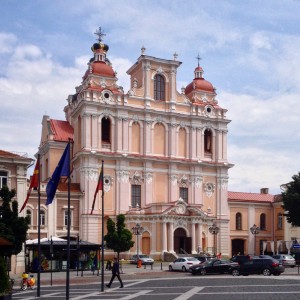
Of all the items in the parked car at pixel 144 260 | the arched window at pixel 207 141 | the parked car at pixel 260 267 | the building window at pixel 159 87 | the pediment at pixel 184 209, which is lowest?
the parked car at pixel 144 260

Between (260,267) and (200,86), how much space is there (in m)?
44.0

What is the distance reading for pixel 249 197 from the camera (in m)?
90.1

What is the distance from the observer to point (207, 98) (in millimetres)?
85938

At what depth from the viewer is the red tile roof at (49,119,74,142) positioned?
268 ft

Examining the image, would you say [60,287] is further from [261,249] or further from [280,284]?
[261,249]

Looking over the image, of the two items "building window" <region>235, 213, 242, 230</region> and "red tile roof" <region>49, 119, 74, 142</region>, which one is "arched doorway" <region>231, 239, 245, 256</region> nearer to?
"building window" <region>235, 213, 242, 230</region>

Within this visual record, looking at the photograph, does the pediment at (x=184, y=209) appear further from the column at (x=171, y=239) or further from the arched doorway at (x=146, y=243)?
the arched doorway at (x=146, y=243)

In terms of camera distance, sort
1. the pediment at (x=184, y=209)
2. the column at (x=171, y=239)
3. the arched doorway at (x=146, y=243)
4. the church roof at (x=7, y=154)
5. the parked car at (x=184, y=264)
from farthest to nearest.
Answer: the arched doorway at (x=146, y=243) → the pediment at (x=184, y=209) → the column at (x=171, y=239) → the parked car at (x=184, y=264) → the church roof at (x=7, y=154)

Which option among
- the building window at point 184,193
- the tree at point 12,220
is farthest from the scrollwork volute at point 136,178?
the tree at point 12,220

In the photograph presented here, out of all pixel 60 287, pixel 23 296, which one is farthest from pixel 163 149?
pixel 23 296

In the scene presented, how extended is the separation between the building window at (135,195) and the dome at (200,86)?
1704cm

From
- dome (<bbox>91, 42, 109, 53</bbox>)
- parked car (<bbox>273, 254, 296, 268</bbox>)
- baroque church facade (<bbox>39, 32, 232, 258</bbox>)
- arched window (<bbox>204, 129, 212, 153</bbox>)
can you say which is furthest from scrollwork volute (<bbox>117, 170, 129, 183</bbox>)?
parked car (<bbox>273, 254, 296, 268</bbox>)

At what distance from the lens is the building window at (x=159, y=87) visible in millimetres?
82125

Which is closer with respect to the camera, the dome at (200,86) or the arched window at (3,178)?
the arched window at (3,178)
